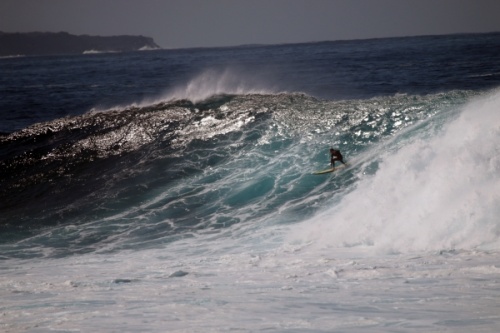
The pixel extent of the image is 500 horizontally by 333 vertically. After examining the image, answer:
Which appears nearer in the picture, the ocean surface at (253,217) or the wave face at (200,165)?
the ocean surface at (253,217)

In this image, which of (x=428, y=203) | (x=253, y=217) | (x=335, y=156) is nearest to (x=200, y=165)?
(x=335, y=156)

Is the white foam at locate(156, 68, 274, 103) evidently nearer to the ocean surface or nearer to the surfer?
the ocean surface

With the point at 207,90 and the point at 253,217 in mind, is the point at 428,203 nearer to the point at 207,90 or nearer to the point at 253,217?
the point at 253,217

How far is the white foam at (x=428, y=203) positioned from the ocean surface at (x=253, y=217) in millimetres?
34

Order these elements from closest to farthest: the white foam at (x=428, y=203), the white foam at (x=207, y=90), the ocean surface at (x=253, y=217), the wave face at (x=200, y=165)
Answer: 1. the ocean surface at (x=253, y=217)
2. the white foam at (x=428, y=203)
3. the wave face at (x=200, y=165)
4. the white foam at (x=207, y=90)

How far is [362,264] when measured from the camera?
884cm

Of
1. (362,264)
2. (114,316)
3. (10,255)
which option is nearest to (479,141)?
(362,264)

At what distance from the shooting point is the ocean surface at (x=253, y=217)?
23.8ft

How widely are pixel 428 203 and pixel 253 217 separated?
391cm

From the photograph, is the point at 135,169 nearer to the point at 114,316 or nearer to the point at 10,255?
the point at 10,255

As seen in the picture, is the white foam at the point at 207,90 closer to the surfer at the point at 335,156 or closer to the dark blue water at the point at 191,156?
the dark blue water at the point at 191,156

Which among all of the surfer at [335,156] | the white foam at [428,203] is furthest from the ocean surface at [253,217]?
the surfer at [335,156]

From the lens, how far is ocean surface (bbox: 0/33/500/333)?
725 cm

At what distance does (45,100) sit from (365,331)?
36533mm
